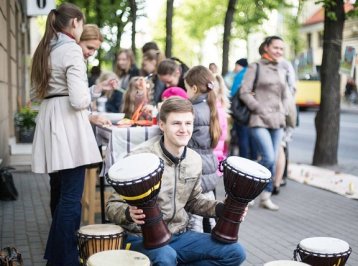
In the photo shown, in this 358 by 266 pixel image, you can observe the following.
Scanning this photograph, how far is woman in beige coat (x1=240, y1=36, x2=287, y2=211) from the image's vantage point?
7.41m

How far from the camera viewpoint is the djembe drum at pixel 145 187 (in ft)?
11.0

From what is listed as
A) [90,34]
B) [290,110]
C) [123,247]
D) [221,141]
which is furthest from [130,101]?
[123,247]

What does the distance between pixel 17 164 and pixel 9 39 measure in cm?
264

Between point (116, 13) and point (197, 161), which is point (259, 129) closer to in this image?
point (197, 161)

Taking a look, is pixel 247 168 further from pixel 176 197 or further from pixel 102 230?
pixel 102 230

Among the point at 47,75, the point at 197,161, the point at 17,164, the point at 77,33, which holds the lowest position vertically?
the point at 17,164

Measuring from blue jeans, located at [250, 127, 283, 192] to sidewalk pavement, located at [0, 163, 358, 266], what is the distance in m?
0.56

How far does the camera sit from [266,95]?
7.54 meters

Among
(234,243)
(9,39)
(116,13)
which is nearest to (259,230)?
(234,243)

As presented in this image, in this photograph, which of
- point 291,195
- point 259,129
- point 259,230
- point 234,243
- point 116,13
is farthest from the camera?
point 116,13

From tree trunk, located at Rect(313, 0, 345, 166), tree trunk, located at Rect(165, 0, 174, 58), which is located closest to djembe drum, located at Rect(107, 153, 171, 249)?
tree trunk, located at Rect(313, 0, 345, 166)

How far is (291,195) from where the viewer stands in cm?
840

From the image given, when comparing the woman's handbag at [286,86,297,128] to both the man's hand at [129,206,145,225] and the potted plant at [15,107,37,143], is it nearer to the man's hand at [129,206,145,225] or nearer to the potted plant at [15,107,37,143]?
the man's hand at [129,206,145,225]

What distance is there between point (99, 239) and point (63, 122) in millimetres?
1273
